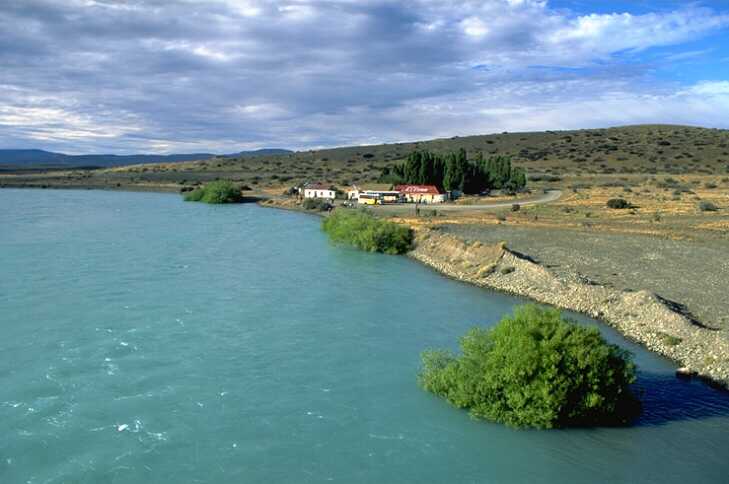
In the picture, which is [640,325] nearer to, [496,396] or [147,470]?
[496,396]

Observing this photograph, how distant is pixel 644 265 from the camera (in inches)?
1329

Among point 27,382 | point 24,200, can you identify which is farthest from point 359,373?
point 24,200

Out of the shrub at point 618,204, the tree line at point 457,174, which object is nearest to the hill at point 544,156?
the tree line at point 457,174

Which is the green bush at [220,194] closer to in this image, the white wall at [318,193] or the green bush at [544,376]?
the white wall at [318,193]

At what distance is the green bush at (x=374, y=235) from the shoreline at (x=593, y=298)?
3.39 feet

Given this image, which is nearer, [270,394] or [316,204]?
[270,394]

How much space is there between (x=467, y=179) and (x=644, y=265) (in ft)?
153

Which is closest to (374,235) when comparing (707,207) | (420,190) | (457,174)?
(707,207)

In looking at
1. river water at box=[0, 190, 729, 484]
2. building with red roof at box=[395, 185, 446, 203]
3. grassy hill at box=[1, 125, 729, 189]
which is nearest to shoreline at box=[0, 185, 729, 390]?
river water at box=[0, 190, 729, 484]

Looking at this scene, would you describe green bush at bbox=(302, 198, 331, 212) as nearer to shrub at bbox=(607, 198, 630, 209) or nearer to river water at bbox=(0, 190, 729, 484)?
shrub at bbox=(607, 198, 630, 209)

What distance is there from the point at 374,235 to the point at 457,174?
36.6 metres

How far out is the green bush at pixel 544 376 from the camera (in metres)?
15.1

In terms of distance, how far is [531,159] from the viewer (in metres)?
124

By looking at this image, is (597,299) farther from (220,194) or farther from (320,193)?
(220,194)
